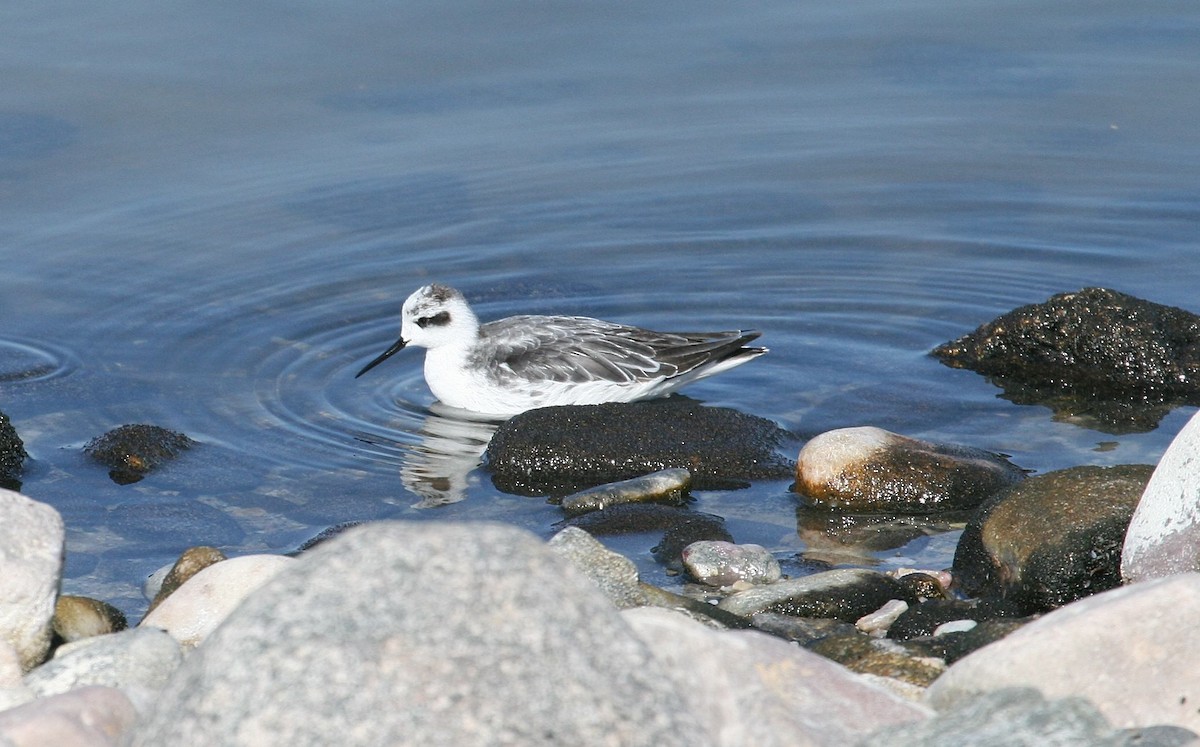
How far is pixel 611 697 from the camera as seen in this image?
4125 millimetres

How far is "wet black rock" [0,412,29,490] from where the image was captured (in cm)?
990

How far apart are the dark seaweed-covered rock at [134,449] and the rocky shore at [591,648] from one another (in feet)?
10.0

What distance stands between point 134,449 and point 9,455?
2.51 feet

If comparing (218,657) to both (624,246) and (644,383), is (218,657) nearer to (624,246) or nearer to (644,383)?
(644,383)

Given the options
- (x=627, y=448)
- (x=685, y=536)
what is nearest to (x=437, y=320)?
(x=627, y=448)

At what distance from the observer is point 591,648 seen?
4191 mm

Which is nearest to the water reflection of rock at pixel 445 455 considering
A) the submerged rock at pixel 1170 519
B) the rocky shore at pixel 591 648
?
the rocky shore at pixel 591 648

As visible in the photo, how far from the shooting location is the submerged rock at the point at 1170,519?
642cm

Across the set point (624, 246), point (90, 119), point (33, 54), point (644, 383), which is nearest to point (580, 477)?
point (644, 383)

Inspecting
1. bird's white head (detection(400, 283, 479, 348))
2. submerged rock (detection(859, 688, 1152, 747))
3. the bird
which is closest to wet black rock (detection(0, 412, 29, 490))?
the bird

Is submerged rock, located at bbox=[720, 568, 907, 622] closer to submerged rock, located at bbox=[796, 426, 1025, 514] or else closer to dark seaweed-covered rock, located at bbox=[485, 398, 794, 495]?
submerged rock, located at bbox=[796, 426, 1025, 514]

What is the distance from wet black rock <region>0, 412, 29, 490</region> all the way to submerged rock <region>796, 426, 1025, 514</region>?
16.3ft

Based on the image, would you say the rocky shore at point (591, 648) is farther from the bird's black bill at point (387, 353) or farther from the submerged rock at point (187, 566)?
the bird's black bill at point (387, 353)

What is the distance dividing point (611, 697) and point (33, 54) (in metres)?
14.6
